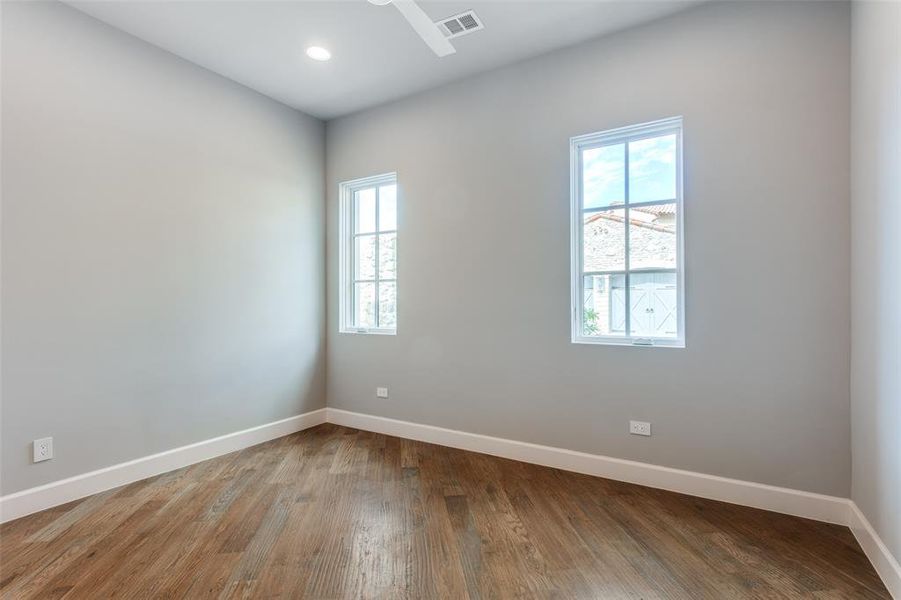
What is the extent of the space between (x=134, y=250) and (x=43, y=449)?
1.31m

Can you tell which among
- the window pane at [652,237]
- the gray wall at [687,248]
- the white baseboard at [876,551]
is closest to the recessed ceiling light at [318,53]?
the gray wall at [687,248]

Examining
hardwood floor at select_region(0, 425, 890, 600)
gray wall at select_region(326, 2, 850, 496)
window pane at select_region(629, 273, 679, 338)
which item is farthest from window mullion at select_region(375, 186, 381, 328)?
window pane at select_region(629, 273, 679, 338)

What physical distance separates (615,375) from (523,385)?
0.68 metres

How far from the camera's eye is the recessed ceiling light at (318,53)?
3145 millimetres

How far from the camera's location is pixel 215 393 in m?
3.47

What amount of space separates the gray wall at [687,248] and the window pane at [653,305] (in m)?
0.13

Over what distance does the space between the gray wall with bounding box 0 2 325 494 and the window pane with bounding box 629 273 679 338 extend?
299 centimetres

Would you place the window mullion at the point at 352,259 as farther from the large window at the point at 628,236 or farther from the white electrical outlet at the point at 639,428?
the white electrical outlet at the point at 639,428

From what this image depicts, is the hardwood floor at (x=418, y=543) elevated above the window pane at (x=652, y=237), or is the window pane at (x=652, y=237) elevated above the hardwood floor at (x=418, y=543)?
the window pane at (x=652, y=237)

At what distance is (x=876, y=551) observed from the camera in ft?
6.28

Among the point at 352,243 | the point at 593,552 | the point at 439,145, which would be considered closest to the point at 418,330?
the point at 352,243

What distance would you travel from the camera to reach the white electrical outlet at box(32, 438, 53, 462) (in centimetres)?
251

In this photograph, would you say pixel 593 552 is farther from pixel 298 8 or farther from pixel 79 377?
pixel 298 8

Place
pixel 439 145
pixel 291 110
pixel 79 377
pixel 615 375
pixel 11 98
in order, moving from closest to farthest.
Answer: pixel 11 98
pixel 79 377
pixel 615 375
pixel 439 145
pixel 291 110
